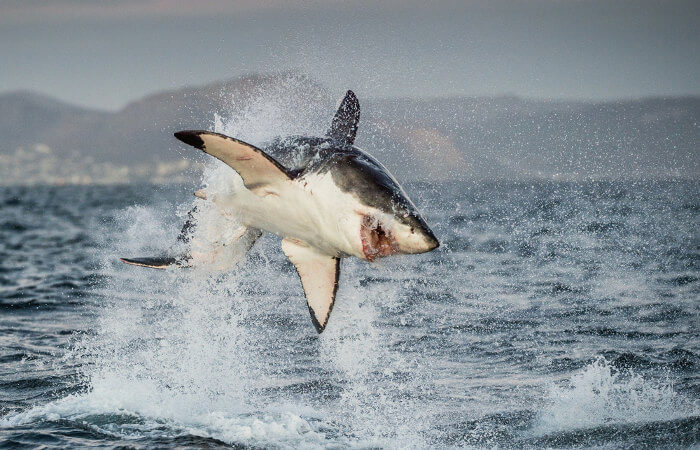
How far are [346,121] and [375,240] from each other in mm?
2444

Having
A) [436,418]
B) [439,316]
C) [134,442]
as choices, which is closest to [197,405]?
[134,442]

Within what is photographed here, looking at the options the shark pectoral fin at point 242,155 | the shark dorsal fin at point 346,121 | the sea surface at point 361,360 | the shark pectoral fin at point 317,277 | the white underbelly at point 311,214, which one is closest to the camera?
the white underbelly at point 311,214

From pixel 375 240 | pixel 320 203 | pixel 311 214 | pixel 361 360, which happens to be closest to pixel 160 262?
pixel 311 214

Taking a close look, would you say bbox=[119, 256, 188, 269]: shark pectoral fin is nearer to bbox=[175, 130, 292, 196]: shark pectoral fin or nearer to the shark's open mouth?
bbox=[175, 130, 292, 196]: shark pectoral fin

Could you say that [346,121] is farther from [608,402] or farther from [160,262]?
[608,402]

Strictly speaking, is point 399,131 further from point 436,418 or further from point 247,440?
point 247,440

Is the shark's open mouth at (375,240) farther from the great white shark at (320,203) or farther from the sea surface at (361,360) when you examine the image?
the sea surface at (361,360)

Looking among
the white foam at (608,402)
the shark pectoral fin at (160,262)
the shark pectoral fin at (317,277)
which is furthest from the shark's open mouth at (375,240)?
the white foam at (608,402)

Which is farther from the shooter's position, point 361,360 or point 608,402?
point 361,360

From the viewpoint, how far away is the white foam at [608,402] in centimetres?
765

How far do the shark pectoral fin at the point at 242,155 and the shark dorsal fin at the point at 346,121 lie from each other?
1.29 m

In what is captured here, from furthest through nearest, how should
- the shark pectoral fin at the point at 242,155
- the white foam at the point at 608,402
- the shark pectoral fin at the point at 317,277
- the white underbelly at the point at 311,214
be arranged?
the white foam at the point at 608,402 → the shark pectoral fin at the point at 317,277 → the shark pectoral fin at the point at 242,155 → the white underbelly at the point at 311,214

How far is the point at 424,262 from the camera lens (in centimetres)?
2067

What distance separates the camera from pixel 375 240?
5.03 m
